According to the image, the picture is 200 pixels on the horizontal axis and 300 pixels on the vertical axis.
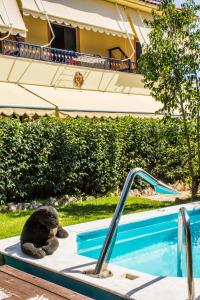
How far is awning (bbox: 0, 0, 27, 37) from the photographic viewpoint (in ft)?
58.3

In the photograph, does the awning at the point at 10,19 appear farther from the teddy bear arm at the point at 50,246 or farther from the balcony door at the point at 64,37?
the teddy bear arm at the point at 50,246

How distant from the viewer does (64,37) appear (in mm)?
25641

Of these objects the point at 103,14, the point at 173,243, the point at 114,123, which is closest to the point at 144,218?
the point at 173,243

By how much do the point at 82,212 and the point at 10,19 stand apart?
1027 cm

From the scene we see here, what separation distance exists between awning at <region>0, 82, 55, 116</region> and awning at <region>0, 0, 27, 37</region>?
2502 mm

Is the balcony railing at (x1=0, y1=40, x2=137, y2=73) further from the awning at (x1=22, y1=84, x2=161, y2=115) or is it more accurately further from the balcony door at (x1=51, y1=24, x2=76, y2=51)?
the balcony door at (x1=51, y1=24, x2=76, y2=51)

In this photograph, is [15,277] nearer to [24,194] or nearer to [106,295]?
[106,295]

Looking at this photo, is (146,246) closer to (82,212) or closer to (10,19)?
(82,212)

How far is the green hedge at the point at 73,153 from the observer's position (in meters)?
13.4

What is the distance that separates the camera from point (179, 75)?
1386cm

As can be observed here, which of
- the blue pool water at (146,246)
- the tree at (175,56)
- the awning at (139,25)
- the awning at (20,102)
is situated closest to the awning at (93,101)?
the awning at (20,102)

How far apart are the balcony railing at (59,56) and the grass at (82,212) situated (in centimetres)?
954

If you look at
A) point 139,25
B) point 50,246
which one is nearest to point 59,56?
point 139,25

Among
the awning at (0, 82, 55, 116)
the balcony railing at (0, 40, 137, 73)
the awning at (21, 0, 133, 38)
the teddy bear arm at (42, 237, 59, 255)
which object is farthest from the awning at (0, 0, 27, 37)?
the teddy bear arm at (42, 237, 59, 255)
